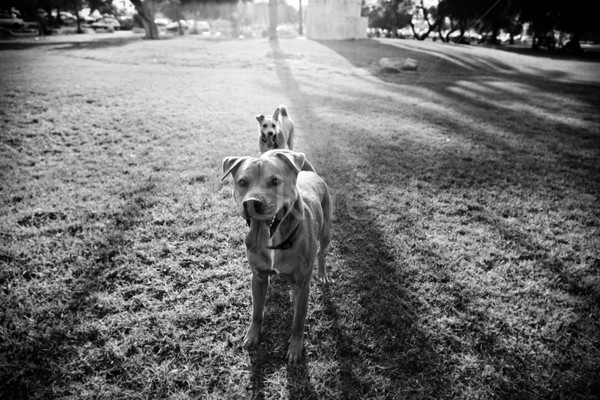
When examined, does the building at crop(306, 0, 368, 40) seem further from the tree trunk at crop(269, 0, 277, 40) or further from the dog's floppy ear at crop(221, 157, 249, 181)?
the dog's floppy ear at crop(221, 157, 249, 181)

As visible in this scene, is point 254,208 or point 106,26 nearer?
point 254,208

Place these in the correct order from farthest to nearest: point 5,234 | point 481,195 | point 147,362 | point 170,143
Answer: point 170,143, point 481,195, point 5,234, point 147,362

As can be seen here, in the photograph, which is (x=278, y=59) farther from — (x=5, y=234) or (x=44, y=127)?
(x=5, y=234)

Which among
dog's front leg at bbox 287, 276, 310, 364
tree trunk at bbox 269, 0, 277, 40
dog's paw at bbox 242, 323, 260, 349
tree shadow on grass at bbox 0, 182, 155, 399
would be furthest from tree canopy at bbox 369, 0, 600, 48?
tree shadow on grass at bbox 0, 182, 155, 399

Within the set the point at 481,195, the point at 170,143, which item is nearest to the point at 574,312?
the point at 481,195

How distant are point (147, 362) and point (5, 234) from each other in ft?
11.0

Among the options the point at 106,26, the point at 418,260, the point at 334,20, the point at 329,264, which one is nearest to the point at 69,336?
the point at 329,264

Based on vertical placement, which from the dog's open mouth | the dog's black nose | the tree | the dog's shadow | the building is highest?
the tree

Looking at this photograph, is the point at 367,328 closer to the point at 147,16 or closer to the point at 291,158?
the point at 291,158

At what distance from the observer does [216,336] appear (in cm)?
322

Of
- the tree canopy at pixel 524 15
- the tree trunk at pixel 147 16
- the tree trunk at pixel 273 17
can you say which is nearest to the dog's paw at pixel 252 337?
the tree canopy at pixel 524 15

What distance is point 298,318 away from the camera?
2.96m

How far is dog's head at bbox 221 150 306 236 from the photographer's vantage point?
7.37 feet

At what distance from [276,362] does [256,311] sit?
1.67ft
